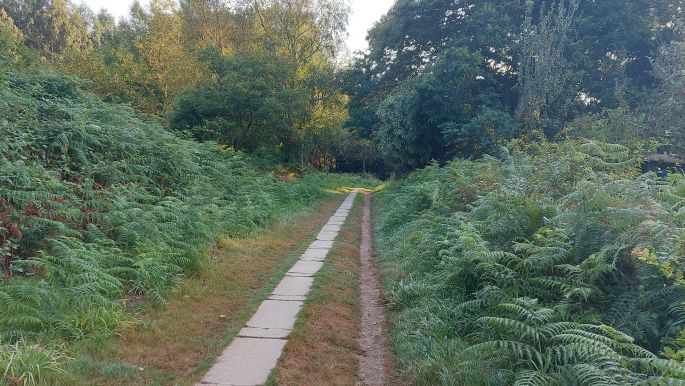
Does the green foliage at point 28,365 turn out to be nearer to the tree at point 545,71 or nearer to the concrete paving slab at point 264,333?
the concrete paving slab at point 264,333

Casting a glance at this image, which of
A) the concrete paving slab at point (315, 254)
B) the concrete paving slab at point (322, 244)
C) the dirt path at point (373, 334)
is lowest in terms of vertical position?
the dirt path at point (373, 334)

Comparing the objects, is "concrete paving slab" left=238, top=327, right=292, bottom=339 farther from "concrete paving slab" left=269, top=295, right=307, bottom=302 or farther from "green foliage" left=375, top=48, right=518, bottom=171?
"green foliage" left=375, top=48, right=518, bottom=171

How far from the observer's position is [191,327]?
18.1 feet

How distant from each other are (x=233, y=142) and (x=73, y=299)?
15.9 metres

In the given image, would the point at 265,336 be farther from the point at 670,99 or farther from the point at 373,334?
the point at 670,99

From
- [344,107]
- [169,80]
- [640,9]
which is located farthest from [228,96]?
[640,9]

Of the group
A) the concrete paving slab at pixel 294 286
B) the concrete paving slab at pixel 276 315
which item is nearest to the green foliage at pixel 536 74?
the concrete paving slab at pixel 294 286

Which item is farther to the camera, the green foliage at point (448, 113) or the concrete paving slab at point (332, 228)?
the green foliage at point (448, 113)

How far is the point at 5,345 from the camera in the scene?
12.8ft

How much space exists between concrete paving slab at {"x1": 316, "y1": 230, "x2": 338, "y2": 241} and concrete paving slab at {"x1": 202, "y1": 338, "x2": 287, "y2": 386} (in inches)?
256

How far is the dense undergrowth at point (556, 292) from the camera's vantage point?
384 cm

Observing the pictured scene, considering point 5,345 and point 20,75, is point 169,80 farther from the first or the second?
point 5,345

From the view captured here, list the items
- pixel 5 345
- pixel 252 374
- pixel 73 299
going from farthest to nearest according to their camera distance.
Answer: pixel 73 299, pixel 252 374, pixel 5 345

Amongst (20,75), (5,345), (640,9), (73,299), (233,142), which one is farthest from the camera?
(233,142)
